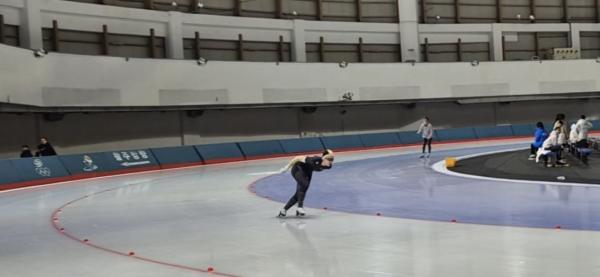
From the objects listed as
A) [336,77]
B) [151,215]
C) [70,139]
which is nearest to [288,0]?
[336,77]

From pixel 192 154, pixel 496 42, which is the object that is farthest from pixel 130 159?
pixel 496 42

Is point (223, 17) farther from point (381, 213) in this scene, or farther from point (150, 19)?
point (381, 213)

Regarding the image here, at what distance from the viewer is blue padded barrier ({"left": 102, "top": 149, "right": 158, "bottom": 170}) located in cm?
2414

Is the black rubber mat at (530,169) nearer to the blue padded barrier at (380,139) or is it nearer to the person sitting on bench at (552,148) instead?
the person sitting on bench at (552,148)

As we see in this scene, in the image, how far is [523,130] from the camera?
3906 centimetres

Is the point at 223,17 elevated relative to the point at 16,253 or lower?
elevated

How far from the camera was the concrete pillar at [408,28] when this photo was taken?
38281 mm

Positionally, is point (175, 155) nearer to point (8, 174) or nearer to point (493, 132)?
point (8, 174)

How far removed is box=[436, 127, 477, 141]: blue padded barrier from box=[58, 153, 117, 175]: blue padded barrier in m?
20.1

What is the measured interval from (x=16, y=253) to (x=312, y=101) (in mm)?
25918

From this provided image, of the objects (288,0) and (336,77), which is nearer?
(336,77)

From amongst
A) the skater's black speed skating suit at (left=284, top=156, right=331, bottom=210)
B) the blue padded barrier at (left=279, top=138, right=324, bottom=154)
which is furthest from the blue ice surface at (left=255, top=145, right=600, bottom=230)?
the blue padded barrier at (left=279, top=138, right=324, bottom=154)

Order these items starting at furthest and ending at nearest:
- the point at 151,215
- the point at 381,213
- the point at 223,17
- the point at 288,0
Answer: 1. the point at 288,0
2. the point at 223,17
3. the point at 151,215
4. the point at 381,213

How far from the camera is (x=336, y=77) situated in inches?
1357
